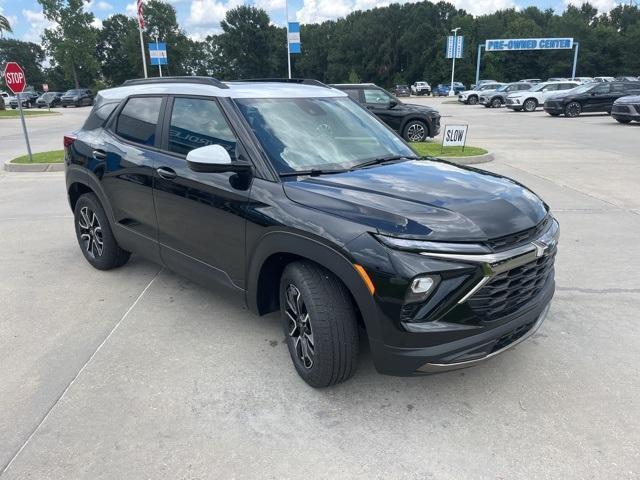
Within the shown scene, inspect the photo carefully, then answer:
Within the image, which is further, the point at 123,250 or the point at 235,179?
the point at 123,250

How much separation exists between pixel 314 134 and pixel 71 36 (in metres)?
75.6

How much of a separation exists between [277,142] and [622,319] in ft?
9.73

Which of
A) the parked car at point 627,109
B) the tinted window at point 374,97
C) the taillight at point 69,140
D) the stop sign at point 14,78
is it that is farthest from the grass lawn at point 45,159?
the parked car at point 627,109

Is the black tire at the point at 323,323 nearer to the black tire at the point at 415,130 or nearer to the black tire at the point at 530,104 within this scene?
the black tire at the point at 415,130

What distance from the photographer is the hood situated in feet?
8.34

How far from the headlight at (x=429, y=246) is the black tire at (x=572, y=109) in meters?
25.0

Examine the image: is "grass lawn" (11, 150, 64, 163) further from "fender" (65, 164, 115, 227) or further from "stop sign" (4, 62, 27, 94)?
"fender" (65, 164, 115, 227)

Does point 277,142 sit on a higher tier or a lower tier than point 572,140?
higher


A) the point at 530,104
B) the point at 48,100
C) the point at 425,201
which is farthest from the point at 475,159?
the point at 48,100

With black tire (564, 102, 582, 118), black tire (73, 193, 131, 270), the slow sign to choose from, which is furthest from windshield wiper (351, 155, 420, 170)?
black tire (564, 102, 582, 118)

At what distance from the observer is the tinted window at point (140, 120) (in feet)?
13.3

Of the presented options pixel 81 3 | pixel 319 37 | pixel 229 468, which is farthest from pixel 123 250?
pixel 319 37

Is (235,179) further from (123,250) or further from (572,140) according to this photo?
(572,140)

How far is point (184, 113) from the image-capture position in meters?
3.79
